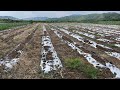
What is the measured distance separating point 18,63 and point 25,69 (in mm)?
937

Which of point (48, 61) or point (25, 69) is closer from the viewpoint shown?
point (25, 69)
